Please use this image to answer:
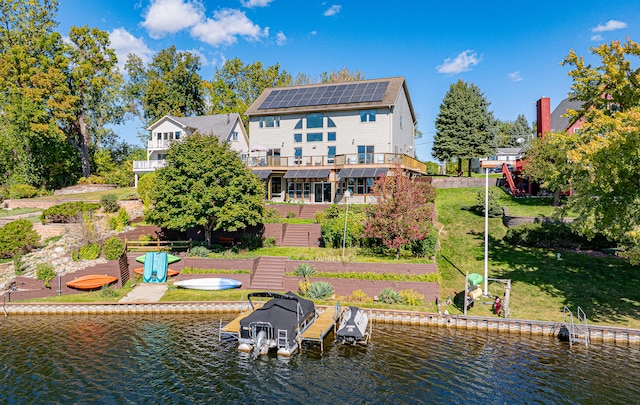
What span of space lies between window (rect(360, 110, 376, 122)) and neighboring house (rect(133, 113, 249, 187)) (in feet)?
57.9

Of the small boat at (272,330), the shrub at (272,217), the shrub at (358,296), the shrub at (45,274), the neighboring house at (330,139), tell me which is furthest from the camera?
the neighboring house at (330,139)

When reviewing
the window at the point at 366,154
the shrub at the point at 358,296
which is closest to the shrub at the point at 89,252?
the shrub at the point at 358,296

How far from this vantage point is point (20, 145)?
2192 inches

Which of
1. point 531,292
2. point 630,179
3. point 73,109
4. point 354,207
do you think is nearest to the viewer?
point 630,179

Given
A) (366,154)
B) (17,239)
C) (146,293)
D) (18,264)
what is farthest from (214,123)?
(146,293)

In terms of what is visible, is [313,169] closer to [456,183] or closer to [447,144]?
[456,183]

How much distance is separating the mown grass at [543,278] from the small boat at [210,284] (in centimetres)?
1493

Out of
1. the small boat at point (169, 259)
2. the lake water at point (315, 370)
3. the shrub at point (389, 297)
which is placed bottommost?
the lake water at point (315, 370)

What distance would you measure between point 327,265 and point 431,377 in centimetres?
1307

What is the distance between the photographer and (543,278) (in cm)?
2816

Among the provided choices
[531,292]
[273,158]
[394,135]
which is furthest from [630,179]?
[273,158]

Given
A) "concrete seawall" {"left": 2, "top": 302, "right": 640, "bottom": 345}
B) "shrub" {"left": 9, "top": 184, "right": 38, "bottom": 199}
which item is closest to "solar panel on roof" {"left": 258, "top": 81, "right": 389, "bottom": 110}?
"concrete seawall" {"left": 2, "top": 302, "right": 640, "bottom": 345}

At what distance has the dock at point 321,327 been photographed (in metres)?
20.8

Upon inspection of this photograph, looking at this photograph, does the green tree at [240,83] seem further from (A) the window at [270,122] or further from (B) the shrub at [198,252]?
(B) the shrub at [198,252]
